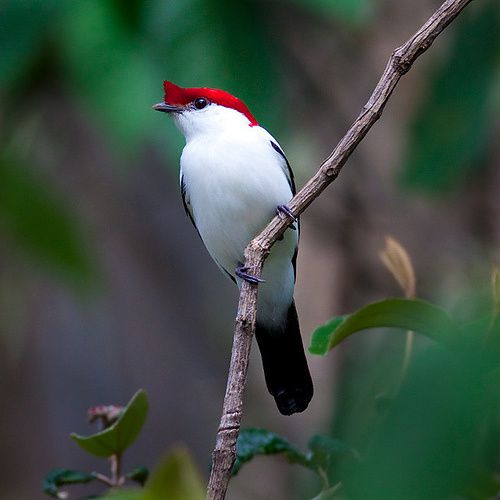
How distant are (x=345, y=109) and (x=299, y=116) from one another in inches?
12.2

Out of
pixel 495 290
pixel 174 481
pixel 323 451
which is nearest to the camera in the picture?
pixel 174 481

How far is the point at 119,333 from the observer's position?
5414 mm

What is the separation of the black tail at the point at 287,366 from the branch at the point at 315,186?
0.83 metres

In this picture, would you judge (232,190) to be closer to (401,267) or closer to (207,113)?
(207,113)

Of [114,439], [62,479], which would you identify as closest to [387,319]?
[114,439]

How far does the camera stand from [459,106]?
3141 millimetres

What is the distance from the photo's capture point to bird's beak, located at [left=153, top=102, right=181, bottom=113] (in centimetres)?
279

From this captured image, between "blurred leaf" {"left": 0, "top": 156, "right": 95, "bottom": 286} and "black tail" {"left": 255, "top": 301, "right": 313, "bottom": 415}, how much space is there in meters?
1.07

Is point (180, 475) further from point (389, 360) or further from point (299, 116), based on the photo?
point (299, 116)

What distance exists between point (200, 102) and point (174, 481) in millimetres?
2503

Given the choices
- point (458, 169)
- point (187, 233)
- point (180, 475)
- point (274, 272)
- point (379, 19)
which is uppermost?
point (379, 19)

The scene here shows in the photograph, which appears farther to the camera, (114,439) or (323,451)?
(323,451)

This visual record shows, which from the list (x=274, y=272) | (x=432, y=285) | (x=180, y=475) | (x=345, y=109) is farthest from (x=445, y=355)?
(x=345, y=109)

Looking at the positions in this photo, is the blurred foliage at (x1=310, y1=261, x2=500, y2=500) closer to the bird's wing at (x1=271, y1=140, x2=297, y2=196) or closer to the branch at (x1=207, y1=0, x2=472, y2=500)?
the branch at (x1=207, y1=0, x2=472, y2=500)
